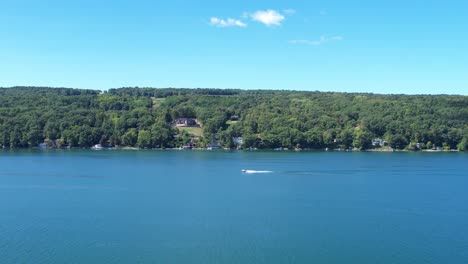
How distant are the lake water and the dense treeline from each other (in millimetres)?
53718

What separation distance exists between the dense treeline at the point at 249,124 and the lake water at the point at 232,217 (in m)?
53.7

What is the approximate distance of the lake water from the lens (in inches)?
1039

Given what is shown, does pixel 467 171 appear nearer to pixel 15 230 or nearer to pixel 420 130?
pixel 420 130

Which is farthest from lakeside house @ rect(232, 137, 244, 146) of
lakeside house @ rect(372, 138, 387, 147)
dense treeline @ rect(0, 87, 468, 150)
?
lakeside house @ rect(372, 138, 387, 147)

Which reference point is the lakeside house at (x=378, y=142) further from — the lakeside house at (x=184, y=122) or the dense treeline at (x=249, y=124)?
the lakeside house at (x=184, y=122)

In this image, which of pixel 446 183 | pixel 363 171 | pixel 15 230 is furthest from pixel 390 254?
pixel 363 171

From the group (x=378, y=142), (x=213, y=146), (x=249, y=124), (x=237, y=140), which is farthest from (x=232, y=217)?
(x=378, y=142)

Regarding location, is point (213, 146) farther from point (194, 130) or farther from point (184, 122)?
Answer: point (184, 122)

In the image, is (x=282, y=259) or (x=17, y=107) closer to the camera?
(x=282, y=259)

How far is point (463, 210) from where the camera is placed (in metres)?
38.3

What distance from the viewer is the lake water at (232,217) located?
86.6ft

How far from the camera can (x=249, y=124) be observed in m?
120

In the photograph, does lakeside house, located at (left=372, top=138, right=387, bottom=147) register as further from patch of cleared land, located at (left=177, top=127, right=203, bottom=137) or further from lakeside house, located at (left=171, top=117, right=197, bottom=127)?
lakeside house, located at (left=171, top=117, right=197, bottom=127)

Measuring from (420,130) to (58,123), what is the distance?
266ft
